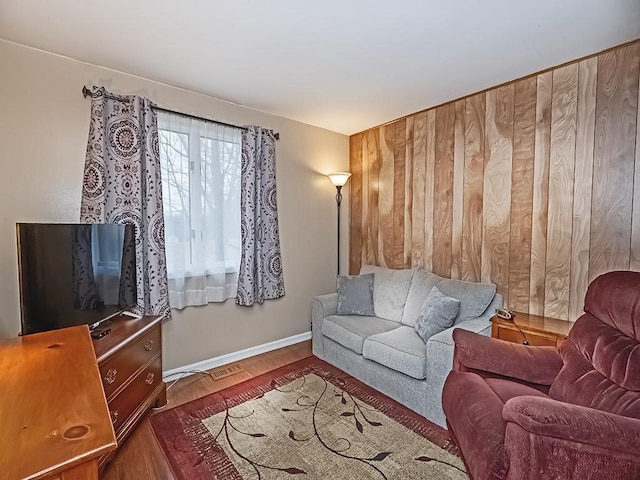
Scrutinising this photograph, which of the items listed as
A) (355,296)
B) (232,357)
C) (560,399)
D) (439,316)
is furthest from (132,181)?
(560,399)

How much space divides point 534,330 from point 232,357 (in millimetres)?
2544

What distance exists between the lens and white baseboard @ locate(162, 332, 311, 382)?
2.70m

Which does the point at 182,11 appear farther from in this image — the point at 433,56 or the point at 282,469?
the point at 282,469

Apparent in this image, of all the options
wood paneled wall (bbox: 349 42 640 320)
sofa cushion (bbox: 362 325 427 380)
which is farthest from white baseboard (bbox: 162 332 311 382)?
wood paneled wall (bbox: 349 42 640 320)

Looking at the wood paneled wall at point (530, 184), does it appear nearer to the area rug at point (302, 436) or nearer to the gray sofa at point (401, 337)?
the gray sofa at point (401, 337)

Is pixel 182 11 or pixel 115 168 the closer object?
pixel 182 11

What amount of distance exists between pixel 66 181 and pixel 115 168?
312 mm

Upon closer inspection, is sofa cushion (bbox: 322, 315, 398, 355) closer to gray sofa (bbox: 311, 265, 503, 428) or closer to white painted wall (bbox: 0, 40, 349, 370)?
gray sofa (bbox: 311, 265, 503, 428)

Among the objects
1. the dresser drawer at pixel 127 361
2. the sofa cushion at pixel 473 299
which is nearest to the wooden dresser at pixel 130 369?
the dresser drawer at pixel 127 361

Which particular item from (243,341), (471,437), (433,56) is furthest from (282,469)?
(433,56)

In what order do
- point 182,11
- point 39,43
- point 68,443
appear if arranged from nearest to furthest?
point 68,443 → point 182,11 → point 39,43

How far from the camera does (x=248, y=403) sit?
2.32m

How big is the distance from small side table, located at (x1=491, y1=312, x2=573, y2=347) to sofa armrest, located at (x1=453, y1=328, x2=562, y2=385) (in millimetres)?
291

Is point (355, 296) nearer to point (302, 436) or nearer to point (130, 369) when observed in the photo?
point (302, 436)
